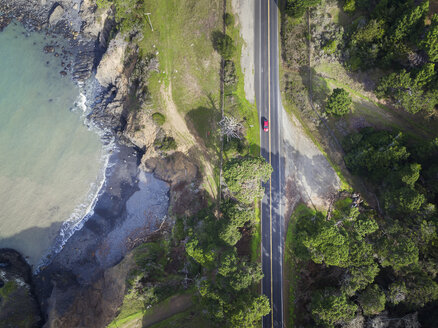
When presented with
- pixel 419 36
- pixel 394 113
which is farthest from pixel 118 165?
pixel 419 36

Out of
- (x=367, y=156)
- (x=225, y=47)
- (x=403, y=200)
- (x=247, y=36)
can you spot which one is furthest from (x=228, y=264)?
(x=247, y=36)

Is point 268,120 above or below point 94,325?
above

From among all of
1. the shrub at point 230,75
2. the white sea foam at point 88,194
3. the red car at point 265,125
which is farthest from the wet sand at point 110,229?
the shrub at point 230,75

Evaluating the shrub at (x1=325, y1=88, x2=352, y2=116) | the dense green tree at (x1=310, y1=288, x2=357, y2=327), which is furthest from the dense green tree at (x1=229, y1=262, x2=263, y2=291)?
the shrub at (x1=325, y1=88, x2=352, y2=116)

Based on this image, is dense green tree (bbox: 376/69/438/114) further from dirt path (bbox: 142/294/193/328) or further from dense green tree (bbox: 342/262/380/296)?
dirt path (bbox: 142/294/193/328)

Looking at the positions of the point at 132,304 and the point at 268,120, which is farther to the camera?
the point at 268,120

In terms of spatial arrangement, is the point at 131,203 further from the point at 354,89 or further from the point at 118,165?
the point at 354,89
